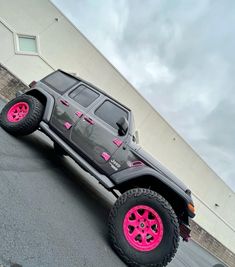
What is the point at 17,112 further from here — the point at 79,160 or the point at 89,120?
the point at 79,160

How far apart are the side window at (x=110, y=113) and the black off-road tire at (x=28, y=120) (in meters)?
1.14

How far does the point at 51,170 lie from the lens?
5.50 m

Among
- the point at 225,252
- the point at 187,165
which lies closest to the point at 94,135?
the point at 225,252

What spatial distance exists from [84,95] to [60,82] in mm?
748

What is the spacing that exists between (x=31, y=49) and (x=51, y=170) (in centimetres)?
1147

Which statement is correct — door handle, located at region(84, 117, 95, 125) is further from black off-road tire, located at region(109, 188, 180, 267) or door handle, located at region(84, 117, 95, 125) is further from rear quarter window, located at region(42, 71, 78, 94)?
black off-road tire, located at region(109, 188, 180, 267)

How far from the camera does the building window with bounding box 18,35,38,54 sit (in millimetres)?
15086

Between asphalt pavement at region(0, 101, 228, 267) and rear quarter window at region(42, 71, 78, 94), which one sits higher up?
rear quarter window at region(42, 71, 78, 94)

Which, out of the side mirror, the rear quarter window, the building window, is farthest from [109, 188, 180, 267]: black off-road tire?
the building window

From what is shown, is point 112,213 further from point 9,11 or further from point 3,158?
point 9,11

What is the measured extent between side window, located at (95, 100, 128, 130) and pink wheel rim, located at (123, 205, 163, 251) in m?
1.55

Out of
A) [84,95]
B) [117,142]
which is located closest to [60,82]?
[84,95]

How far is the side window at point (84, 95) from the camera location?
17.8ft

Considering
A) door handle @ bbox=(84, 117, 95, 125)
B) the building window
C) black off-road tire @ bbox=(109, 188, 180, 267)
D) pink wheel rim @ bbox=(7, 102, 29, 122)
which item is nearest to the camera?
black off-road tire @ bbox=(109, 188, 180, 267)
